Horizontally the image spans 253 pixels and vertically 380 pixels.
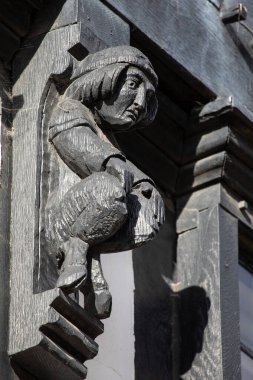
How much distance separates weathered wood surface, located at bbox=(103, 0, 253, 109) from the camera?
21.5 feet

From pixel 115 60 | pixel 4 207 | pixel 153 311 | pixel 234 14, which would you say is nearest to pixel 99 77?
pixel 115 60

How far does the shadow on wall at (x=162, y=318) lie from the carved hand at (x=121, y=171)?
67 centimetres

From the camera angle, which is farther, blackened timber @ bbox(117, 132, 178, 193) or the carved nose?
blackened timber @ bbox(117, 132, 178, 193)

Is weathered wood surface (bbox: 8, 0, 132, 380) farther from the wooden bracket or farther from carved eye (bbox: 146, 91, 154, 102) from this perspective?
the wooden bracket

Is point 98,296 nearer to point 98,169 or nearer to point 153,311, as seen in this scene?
point 98,169

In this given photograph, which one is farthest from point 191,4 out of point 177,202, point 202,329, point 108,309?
point 108,309

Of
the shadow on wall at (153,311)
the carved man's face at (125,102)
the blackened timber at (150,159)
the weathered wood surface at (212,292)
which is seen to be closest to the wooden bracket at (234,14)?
the blackened timber at (150,159)

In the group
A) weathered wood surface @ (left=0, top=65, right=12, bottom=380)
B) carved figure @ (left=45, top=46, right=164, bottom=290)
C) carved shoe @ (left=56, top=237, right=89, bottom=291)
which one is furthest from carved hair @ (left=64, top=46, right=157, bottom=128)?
carved shoe @ (left=56, top=237, right=89, bottom=291)

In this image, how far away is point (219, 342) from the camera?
6.43 metres

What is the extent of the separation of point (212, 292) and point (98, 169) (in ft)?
2.85

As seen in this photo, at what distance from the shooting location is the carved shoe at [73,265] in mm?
5582

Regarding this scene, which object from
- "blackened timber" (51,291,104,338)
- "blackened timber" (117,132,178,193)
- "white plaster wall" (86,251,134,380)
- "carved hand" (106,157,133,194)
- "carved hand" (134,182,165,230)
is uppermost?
"carved hand" (106,157,133,194)

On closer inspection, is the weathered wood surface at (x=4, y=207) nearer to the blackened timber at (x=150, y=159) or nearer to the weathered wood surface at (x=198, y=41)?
the weathered wood surface at (x=198, y=41)

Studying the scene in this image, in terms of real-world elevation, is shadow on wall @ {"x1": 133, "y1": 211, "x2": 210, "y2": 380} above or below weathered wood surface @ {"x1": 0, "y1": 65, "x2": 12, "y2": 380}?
below
